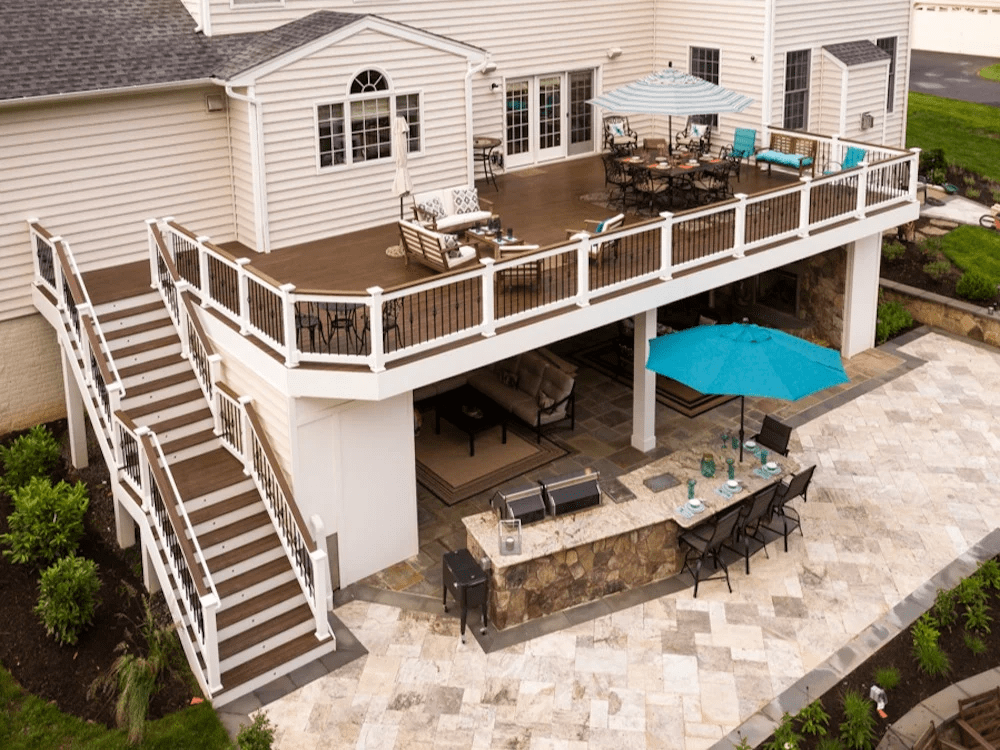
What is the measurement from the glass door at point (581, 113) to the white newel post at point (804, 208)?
6044 millimetres

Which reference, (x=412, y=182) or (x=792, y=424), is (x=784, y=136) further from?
(x=412, y=182)

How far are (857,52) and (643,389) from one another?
411 inches

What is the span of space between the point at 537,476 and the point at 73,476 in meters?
6.88

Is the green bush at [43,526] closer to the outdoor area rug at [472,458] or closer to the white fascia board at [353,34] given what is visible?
the outdoor area rug at [472,458]

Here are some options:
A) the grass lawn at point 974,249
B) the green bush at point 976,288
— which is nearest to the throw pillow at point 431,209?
the green bush at point 976,288

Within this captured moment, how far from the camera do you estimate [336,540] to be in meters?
13.7

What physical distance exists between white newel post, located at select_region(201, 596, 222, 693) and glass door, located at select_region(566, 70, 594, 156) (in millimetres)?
13681

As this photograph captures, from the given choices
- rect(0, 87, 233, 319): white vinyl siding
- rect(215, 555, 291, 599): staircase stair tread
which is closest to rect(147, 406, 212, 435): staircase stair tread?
rect(215, 555, 291, 599): staircase stair tread

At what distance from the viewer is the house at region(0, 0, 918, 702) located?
42.2ft

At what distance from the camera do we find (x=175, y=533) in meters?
12.3

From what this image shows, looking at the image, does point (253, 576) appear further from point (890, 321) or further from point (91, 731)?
point (890, 321)

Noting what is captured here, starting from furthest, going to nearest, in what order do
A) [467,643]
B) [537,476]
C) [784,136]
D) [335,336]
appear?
[784,136] → [537,476] → [335,336] → [467,643]

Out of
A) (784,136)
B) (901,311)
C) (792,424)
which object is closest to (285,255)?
(792,424)

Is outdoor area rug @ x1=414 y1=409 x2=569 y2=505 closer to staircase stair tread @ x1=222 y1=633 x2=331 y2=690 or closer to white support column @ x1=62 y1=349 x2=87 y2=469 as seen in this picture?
staircase stair tread @ x1=222 y1=633 x2=331 y2=690
